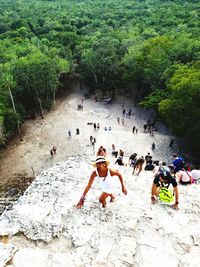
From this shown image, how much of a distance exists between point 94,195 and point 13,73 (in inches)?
1200

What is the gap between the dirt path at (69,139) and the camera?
29422mm

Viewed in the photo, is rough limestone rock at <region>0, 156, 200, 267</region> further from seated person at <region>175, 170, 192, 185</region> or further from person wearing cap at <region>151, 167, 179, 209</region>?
seated person at <region>175, 170, 192, 185</region>

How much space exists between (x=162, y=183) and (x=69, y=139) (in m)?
23.8

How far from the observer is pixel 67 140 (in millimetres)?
33938

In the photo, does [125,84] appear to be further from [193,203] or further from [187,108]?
[193,203]

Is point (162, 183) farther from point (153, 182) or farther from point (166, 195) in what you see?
point (166, 195)

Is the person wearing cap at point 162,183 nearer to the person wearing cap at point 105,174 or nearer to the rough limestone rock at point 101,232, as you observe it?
the rough limestone rock at point 101,232

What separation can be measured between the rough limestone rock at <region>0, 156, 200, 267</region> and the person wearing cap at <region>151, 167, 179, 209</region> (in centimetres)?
38

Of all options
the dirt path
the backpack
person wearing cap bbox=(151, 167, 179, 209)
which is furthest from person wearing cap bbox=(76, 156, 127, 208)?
the dirt path

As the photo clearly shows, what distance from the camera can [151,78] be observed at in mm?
39562

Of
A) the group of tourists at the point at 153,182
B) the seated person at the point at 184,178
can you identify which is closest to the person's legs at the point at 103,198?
the group of tourists at the point at 153,182

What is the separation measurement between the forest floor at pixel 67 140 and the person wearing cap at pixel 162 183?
1613 centimetres

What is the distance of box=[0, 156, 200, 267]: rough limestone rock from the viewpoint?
9391 millimetres

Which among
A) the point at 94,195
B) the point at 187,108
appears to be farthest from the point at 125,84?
the point at 94,195
